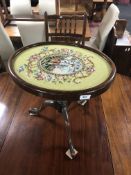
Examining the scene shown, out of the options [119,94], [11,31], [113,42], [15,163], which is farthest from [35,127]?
[11,31]

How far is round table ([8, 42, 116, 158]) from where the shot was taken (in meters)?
1.14

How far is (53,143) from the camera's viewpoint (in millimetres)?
1425

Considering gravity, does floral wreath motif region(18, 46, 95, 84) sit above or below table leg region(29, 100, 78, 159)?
above

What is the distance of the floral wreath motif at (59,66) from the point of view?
128cm

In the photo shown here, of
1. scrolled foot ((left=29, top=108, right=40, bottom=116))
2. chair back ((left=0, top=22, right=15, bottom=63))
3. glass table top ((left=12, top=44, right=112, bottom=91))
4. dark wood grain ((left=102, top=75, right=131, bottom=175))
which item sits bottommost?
dark wood grain ((left=102, top=75, right=131, bottom=175))

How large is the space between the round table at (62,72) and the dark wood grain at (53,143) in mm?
88

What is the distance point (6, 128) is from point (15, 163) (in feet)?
1.05

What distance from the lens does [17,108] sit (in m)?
1.68

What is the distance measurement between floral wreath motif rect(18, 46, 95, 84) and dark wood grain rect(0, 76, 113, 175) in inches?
18.7

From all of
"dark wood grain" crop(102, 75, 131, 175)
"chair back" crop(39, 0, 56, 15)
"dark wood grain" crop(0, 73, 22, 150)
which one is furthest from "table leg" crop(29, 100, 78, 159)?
"chair back" crop(39, 0, 56, 15)

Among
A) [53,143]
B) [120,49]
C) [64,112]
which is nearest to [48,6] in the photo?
[120,49]

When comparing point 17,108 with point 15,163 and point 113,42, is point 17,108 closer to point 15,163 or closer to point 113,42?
point 15,163

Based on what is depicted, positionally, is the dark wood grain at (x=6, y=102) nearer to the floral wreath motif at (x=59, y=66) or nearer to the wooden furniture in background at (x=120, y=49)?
the floral wreath motif at (x=59, y=66)

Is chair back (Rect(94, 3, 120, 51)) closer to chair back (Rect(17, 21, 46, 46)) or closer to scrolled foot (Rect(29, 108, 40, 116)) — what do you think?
chair back (Rect(17, 21, 46, 46))
